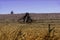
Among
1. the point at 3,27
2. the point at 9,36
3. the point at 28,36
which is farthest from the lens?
the point at 3,27

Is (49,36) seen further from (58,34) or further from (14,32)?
(14,32)

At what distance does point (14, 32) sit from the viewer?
26.1 m

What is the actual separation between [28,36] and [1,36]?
4.72m

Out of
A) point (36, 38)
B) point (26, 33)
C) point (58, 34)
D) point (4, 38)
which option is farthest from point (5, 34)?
point (58, 34)

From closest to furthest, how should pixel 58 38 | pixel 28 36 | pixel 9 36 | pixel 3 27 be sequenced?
1. pixel 58 38
2. pixel 28 36
3. pixel 9 36
4. pixel 3 27

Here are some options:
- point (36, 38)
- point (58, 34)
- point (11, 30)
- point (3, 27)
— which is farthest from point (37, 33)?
point (3, 27)

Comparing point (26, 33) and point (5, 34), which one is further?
→ point (5, 34)

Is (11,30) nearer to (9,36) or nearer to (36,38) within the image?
(9,36)

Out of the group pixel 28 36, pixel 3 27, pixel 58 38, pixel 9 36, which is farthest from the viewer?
pixel 3 27

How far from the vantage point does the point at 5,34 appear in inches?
1049

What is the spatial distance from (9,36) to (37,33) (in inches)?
161

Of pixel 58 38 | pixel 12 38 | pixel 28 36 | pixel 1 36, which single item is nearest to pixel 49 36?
pixel 58 38

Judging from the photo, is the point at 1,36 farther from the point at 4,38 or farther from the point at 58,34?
the point at 58,34

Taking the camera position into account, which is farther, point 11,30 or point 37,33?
point 11,30
